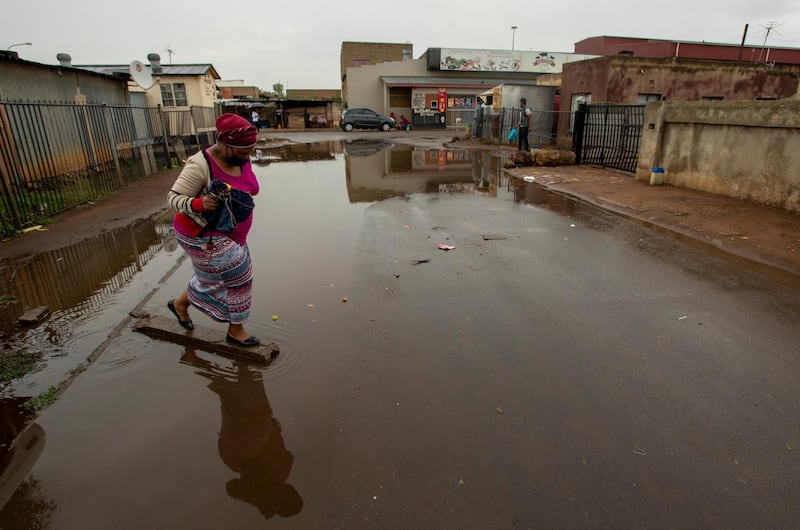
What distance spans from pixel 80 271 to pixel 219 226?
3563mm

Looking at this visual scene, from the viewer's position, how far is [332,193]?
10.4 m

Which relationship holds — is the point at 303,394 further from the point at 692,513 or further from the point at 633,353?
the point at 633,353

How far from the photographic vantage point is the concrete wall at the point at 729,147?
7.68m

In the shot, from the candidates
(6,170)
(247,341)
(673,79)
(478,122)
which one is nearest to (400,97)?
(478,122)

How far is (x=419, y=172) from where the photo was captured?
13797 mm

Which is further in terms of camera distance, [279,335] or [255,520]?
[279,335]

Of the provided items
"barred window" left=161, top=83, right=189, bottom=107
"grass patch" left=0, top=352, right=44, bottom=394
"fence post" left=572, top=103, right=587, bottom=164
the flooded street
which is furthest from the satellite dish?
"grass patch" left=0, top=352, right=44, bottom=394

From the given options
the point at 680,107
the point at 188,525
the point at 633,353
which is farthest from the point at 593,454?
the point at 680,107

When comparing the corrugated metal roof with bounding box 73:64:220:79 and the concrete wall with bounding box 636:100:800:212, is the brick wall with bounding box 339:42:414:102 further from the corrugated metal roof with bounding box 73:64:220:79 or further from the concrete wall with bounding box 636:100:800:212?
the concrete wall with bounding box 636:100:800:212

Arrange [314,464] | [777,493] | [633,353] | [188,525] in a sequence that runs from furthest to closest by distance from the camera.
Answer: [633,353] → [314,464] → [777,493] → [188,525]

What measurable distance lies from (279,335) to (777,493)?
338cm

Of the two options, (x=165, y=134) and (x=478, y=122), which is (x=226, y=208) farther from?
(x=478, y=122)

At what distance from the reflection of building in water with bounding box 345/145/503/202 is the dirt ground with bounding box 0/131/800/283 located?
2.20m

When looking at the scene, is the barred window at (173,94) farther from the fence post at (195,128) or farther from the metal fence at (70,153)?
the metal fence at (70,153)
